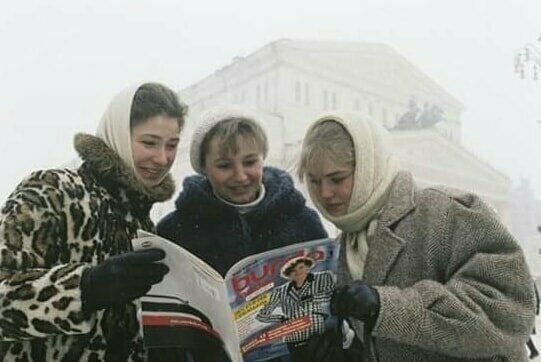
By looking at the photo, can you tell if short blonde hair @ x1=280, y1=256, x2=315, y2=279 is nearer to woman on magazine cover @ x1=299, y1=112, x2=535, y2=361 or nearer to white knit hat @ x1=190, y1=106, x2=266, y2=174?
woman on magazine cover @ x1=299, y1=112, x2=535, y2=361

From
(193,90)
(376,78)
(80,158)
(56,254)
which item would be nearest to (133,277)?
(56,254)

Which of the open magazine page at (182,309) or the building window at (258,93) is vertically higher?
the building window at (258,93)

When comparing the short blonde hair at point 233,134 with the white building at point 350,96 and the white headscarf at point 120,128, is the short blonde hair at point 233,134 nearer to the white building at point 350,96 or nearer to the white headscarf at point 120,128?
the white headscarf at point 120,128

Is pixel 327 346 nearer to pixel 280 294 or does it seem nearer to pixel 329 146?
pixel 280 294

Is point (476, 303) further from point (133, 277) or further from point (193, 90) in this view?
point (193, 90)

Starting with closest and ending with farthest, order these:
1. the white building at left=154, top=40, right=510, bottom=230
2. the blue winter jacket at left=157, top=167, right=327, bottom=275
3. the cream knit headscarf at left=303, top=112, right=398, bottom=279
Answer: the cream knit headscarf at left=303, top=112, right=398, bottom=279
the blue winter jacket at left=157, top=167, right=327, bottom=275
the white building at left=154, top=40, right=510, bottom=230

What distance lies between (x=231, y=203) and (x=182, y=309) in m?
0.25

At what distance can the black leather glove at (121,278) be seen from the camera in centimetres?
67

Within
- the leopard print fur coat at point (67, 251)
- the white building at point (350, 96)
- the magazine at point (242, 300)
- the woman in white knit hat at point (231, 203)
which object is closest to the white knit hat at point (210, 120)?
the woman in white knit hat at point (231, 203)

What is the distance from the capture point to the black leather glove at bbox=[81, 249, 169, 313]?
0.67 metres

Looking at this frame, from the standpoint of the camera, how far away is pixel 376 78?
249cm

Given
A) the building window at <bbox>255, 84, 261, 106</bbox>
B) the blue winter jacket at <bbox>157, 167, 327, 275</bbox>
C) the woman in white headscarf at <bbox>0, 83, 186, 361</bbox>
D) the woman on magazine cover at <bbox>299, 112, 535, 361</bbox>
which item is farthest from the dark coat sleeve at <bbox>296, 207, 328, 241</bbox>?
the building window at <bbox>255, 84, 261, 106</bbox>

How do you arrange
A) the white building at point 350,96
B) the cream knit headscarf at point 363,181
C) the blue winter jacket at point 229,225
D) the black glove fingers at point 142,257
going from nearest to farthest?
the black glove fingers at point 142,257 → the cream knit headscarf at point 363,181 → the blue winter jacket at point 229,225 → the white building at point 350,96

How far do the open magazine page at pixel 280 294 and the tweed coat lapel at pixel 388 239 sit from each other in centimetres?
6
